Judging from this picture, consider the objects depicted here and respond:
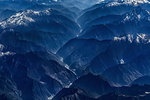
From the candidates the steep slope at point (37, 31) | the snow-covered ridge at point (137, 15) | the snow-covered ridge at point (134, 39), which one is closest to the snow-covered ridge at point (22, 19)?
the steep slope at point (37, 31)

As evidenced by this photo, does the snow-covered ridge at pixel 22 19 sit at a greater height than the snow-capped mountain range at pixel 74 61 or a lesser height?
greater

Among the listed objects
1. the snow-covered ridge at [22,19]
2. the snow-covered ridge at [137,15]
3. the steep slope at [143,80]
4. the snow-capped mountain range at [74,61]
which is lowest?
the steep slope at [143,80]

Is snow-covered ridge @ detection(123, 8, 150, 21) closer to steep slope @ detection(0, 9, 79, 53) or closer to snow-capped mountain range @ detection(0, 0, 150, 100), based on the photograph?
snow-capped mountain range @ detection(0, 0, 150, 100)

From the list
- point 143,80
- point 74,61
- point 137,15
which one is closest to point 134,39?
point 143,80

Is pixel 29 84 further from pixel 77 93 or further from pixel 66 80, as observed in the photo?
pixel 77 93

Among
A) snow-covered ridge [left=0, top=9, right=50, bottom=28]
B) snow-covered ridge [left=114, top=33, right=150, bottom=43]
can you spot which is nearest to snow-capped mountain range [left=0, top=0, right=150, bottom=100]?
snow-covered ridge [left=114, top=33, right=150, bottom=43]

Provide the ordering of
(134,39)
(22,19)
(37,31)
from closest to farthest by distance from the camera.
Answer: (134,39)
(37,31)
(22,19)

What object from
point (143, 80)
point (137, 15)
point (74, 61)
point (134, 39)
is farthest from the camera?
point (137, 15)

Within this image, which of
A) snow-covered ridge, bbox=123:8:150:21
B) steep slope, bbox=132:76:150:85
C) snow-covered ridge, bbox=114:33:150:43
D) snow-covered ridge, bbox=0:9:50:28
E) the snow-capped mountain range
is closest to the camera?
the snow-capped mountain range

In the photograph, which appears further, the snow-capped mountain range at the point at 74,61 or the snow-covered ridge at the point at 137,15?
the snow-covered ridge at the point at 137,15

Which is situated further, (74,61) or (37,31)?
(37,31)

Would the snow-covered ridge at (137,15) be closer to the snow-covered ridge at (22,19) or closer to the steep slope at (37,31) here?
the steep slope at (37,31)

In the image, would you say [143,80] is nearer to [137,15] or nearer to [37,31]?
[37,31]
